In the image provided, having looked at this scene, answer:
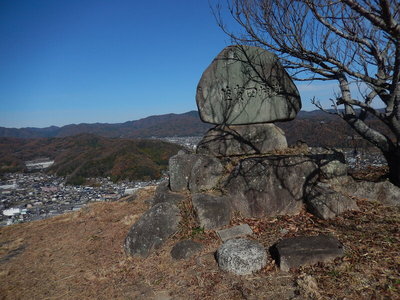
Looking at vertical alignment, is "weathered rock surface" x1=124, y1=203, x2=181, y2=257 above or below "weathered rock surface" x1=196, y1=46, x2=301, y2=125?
below

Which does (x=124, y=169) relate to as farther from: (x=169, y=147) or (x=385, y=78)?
(x=385, y=78)

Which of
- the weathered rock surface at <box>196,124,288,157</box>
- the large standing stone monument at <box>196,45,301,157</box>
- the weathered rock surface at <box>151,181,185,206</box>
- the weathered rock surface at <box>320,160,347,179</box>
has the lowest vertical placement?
the weathered rock surface at <box>151,181,185,206</box>

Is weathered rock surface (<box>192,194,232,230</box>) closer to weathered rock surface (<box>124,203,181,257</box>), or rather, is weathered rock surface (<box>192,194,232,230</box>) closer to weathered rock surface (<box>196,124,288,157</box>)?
weathered rock surface (<box>124,203,181,257</box>)

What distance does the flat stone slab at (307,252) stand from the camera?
415 centimetres

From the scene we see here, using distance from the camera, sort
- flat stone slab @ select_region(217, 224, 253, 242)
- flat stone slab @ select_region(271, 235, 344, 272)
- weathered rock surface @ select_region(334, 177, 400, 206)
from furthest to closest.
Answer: weathered rock surface @ select_region(334, 177, 400, 206), flat stone slab @ select_region(217, 224, 253, 242), flat stone slab @ select_region(271, 235, 344, 272)

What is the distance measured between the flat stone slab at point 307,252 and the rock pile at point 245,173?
2cm

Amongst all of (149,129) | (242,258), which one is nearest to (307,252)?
(242,258)

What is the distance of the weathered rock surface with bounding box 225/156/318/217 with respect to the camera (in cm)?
616

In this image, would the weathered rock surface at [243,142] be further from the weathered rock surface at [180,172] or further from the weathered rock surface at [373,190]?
the weathered rock surface at [373,190]

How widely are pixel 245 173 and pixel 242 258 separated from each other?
2494 mm

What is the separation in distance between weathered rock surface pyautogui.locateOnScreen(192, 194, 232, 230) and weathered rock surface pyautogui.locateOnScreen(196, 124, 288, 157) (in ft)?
6.72

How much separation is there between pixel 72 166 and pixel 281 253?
2751 centimetres

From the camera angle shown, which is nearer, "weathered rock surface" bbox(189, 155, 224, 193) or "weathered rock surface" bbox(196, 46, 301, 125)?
"weathered rock surface" bbox(189, 155, 224, 193)

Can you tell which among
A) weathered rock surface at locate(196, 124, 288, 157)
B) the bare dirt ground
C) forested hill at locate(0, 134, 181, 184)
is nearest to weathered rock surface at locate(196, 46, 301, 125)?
weathered rock surface at locate(196, 124, 288, 157)
